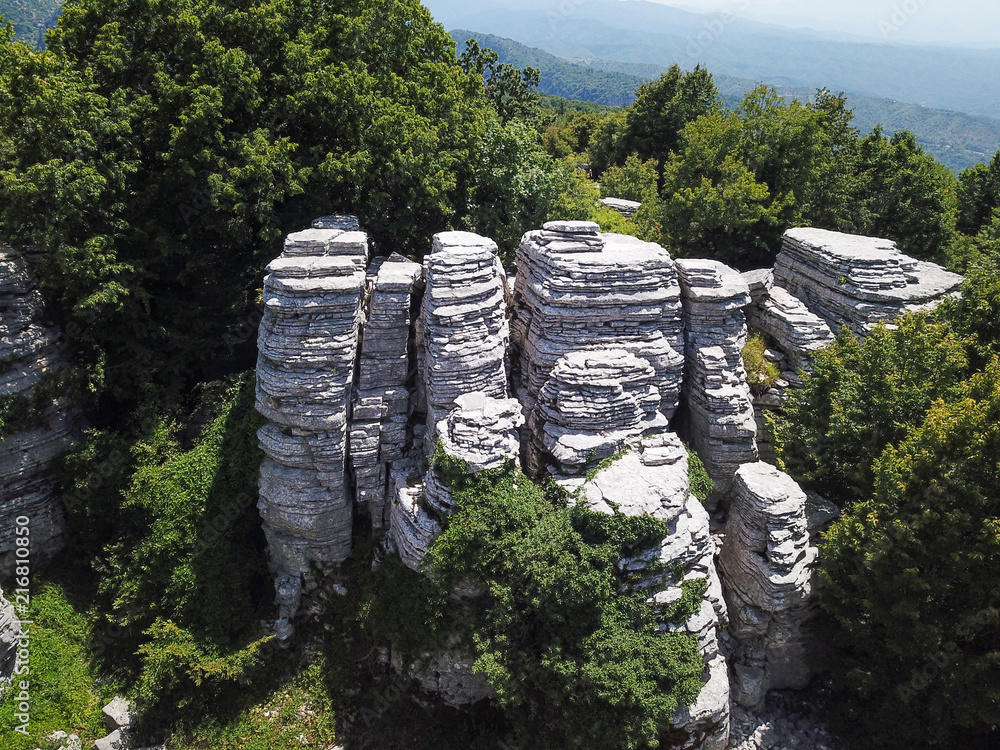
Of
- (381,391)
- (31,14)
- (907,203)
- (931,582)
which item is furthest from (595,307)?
(31,14)

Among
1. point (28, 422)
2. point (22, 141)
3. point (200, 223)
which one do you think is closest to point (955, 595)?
point (200, 223)

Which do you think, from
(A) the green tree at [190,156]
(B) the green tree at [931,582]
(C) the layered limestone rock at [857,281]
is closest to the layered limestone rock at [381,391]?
(A) the green tree at [190,156]

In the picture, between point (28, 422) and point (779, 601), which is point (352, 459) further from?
point (779, 601)

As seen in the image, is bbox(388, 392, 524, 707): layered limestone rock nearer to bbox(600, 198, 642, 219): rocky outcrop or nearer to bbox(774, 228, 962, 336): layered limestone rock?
bbox(774, 228, 962, 336): layered limestone rock

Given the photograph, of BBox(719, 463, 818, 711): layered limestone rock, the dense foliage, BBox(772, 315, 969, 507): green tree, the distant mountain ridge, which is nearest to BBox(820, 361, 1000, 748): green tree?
BBox(719, 463, 818, 711): layered limestone rock

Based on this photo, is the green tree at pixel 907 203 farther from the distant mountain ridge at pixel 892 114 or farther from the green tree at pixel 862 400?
the distant mountain ridge at pixel 892 114

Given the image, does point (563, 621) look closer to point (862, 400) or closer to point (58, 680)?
point (862, 400)
